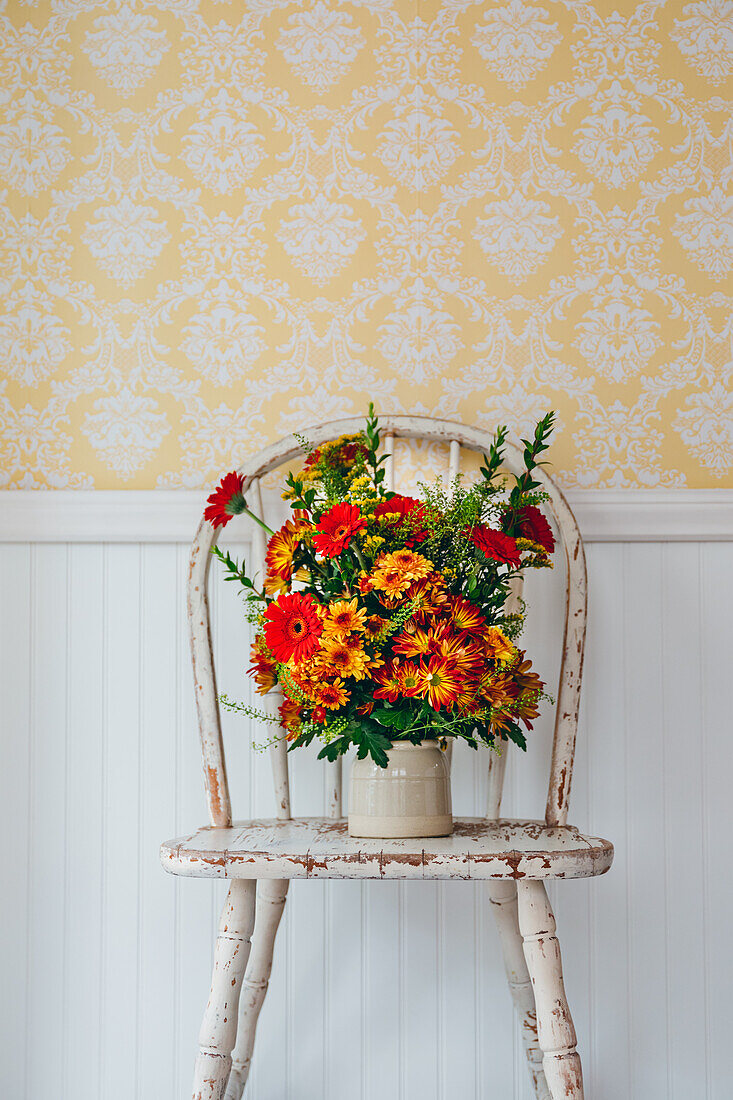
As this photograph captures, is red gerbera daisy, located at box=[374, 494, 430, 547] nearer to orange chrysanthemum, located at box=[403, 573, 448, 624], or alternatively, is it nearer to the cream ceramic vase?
orange chrysanthemum, located at box=[403, 573, 448, 624]

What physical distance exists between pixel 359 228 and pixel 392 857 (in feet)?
3.13

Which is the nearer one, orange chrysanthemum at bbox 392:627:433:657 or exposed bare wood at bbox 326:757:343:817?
orange chrysanthemum at bbox 392:627:433:657

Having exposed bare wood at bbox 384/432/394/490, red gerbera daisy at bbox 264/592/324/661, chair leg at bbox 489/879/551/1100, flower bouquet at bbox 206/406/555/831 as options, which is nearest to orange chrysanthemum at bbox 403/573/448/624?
flower bouquet at bbox 206/406/555/831

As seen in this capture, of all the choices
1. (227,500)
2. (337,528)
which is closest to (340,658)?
(337,528)

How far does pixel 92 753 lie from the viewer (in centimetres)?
154

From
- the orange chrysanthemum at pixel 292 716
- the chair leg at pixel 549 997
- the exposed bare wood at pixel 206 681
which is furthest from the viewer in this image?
the exposed bare wood at pixel 206 681

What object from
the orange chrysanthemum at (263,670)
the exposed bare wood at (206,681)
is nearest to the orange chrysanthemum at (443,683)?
the orange chrysanthemum at (263,670)

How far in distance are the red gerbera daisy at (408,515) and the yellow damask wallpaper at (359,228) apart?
0.39 meters

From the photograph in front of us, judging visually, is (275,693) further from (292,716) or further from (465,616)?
(465,616)

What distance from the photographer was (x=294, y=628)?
1.16m

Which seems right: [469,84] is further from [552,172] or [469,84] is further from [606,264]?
[606,264]

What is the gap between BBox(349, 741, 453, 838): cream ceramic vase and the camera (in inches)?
46.9

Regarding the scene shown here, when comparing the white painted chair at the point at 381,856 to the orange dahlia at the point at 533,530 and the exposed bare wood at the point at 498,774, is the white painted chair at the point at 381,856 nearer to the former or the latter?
the exposed bare wood at the point at 498,774

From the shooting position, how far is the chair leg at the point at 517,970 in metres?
1.38
